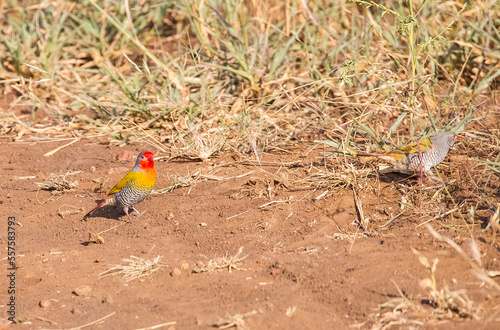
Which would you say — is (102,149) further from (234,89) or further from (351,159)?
(351,159)

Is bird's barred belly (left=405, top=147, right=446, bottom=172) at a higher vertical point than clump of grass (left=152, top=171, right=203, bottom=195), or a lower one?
higher

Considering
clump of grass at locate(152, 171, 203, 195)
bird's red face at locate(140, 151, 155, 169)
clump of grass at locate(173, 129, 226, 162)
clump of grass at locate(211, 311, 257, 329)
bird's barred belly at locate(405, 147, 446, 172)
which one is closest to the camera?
clump of grass at locate(211, 311, 257, 329)

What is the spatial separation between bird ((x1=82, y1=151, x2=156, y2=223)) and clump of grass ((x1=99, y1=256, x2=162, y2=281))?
0.77m

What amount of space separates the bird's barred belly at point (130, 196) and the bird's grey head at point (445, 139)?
2203 mm

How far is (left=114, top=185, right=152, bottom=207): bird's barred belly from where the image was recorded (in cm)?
437

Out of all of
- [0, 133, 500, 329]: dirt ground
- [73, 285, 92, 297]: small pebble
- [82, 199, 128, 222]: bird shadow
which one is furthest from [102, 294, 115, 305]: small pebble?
[82, 199, 128, 222]: bird shadow

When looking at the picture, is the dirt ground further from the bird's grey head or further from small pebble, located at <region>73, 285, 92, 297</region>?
the bird's grey head

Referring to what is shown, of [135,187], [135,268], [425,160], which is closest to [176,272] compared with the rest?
[135,268]

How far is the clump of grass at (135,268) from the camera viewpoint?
11.8ft

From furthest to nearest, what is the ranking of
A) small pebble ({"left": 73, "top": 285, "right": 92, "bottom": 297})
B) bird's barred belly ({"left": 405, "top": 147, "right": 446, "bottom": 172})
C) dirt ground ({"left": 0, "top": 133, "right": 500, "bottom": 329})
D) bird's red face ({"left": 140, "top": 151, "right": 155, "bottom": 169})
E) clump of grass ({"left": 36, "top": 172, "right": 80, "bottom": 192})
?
clump of grass ({"left": 36, "top": 172, "right": 80, "bottom": 192}) → bird's red face ({"left": 140, "top": 151, "right": 155, "bottom": 169}) → bird's barred belly ({"left": 405, "top": 147, "right": 446, "bottom": 172}) → small pebble ({"left": 73, "top": 285, "right": 92, "bottom": 297}) → dirt ground ({"left": 0, "top": 133, "right": 500, "bottom": 329})

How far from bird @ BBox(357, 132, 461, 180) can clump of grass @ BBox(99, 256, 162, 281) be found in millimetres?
1662

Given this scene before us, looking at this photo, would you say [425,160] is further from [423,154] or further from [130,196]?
[130,196]

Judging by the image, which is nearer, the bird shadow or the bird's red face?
the bird's red face

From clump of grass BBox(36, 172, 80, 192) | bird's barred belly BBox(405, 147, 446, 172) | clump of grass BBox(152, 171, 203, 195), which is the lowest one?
clump of grass BBox(36, 172, 80, 192)
